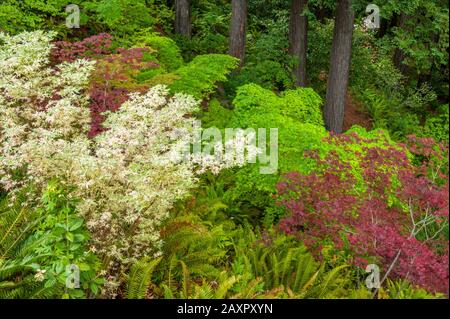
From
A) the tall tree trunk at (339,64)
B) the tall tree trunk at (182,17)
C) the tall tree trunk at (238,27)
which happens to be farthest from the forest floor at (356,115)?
the tall tree trunk at (182,17)

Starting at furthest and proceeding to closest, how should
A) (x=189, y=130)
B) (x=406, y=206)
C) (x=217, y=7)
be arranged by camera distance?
(x=217, y=7)
(x=189, y=130)
(x=406, y=206)

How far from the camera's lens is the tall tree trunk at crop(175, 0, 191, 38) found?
1526 centimetres

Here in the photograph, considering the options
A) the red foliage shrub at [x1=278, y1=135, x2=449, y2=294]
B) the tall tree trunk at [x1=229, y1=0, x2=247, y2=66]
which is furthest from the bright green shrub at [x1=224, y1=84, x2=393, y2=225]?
the tall tree trunk at [x1=229, y1=0, x2=247, y2=66]

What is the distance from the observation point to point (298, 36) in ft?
40.7

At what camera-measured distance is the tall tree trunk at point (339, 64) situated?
35.0ft

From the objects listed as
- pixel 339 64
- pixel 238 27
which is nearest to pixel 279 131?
pixel 339 64

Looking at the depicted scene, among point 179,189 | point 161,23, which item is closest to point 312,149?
point 179,189

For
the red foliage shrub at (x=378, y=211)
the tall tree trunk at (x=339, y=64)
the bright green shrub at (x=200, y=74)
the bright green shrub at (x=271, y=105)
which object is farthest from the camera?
the tall tree trunk at (x=339, y=64)

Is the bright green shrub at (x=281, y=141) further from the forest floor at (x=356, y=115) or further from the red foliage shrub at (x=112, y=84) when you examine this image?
the forest floor at (x=356, y=115)

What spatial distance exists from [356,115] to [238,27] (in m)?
5.49

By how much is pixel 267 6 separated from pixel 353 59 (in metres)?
4.57

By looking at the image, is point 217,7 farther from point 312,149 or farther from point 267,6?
point 312,149

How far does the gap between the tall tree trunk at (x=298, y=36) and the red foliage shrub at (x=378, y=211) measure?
242 inches

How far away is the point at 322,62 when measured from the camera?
14102mm
